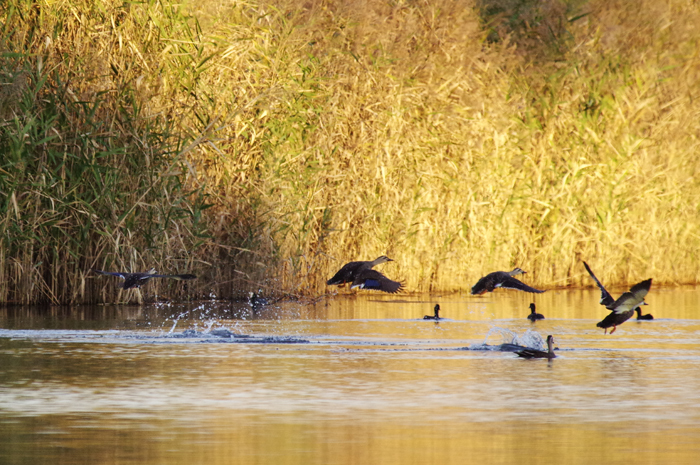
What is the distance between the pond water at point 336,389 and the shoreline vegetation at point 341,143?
131 cm

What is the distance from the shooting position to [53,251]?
1343cm

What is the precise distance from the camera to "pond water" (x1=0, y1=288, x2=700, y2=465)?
569 cm

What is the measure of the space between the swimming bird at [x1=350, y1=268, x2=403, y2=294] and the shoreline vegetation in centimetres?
279

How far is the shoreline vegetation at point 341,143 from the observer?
1356 centimetres

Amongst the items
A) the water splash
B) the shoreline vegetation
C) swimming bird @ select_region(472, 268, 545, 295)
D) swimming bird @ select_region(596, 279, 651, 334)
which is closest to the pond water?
the water splash

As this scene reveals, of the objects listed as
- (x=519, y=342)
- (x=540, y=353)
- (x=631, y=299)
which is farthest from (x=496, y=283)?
(x=540, y=353)

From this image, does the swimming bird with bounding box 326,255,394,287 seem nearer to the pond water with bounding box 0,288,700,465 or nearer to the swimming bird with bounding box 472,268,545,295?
the pond water with bounding box 0,288,700,465

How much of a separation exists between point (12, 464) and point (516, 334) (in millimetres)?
6040

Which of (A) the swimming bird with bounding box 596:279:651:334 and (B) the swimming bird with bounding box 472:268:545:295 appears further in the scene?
(B) the swimming bird with bounding box 472:268:545:295

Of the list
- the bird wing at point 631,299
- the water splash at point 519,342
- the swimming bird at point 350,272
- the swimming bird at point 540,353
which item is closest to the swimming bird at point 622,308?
the bird wing at point 631,299

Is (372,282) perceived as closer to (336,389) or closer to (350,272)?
(350,272)

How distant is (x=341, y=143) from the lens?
15758mm

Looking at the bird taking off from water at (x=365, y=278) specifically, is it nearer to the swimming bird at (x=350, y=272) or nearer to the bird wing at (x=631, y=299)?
the swimming bird at (x=350, y=272)

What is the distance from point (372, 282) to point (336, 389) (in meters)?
4.06
